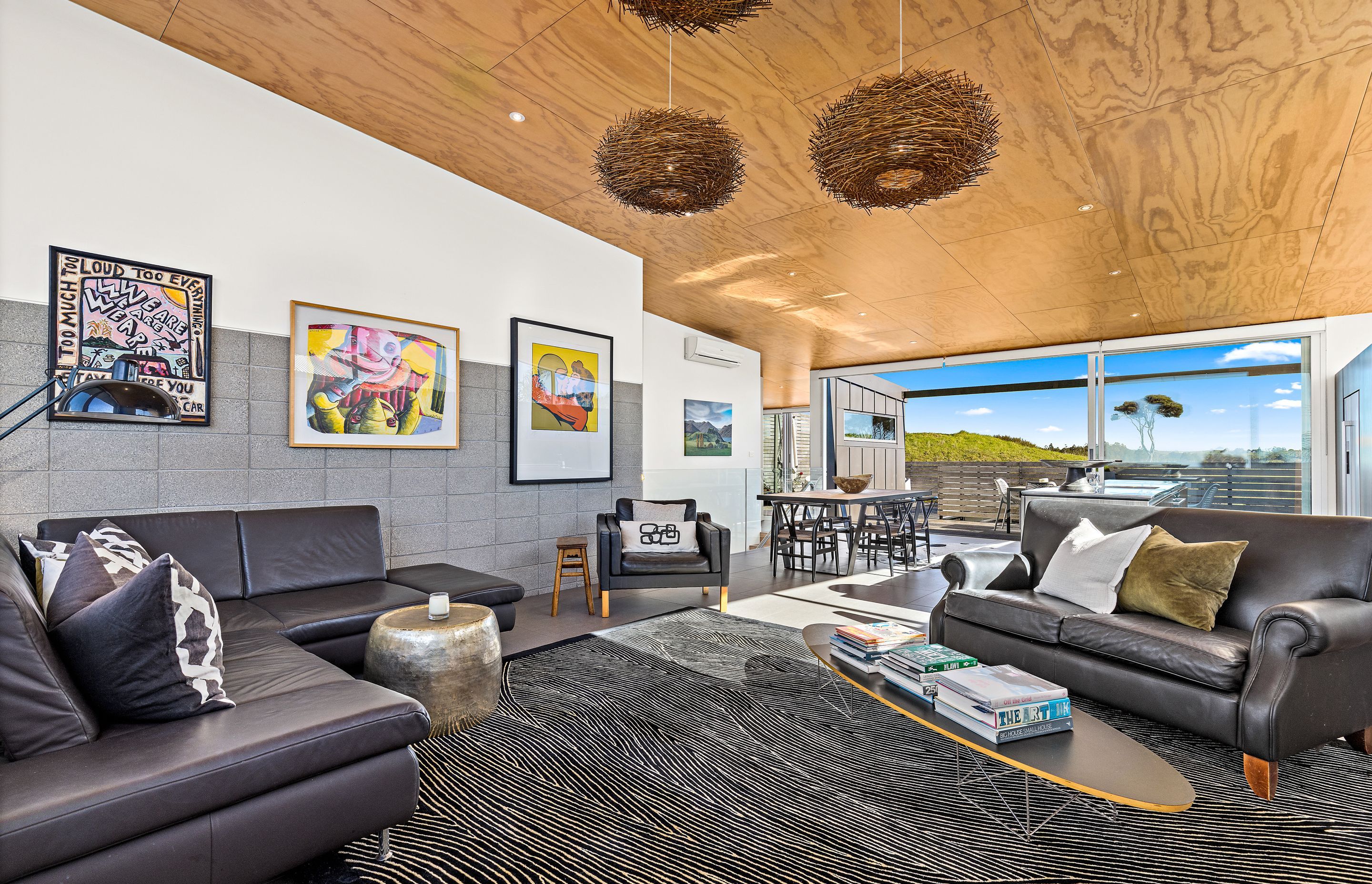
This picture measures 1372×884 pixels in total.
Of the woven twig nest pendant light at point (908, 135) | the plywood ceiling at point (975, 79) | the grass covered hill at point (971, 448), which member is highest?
the plywood ceiling at point (975, 79)

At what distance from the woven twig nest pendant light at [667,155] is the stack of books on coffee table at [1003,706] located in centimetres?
210

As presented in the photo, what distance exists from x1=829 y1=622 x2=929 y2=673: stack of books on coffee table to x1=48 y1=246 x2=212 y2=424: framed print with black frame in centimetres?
328

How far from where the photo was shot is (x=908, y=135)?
222cm

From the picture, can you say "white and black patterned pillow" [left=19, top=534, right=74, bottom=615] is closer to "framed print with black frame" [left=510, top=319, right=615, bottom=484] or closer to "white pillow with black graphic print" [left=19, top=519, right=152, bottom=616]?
"white pillow with black graphic print" [left=19, top=519, right=152, bottom=616]

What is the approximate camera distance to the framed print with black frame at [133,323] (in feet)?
10.1

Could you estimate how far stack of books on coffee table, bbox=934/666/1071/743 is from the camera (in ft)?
5.96

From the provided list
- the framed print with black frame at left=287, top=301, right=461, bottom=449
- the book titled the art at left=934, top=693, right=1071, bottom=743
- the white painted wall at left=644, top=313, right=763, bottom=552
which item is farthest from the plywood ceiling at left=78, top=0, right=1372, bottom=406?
the book titled the art at left=934, top=693, right=1071, bottom=743

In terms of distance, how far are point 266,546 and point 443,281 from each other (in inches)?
85.3

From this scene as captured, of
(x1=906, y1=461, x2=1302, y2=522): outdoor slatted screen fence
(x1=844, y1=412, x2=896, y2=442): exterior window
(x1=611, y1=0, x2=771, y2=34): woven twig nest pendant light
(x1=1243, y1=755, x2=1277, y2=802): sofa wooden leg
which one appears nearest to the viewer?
(x1=611, y1=0, x2=771, y2=34): woven twig nest pendant light

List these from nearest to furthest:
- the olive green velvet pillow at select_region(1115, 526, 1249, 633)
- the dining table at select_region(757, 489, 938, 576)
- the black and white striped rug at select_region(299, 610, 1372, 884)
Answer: the black and white striped rug at select_region(299, 610, 1372, 884), the olive green velvet pillow at select_region(1115, 526, 1249, 633), the dining table at select_region(757, 489, 938, 576)

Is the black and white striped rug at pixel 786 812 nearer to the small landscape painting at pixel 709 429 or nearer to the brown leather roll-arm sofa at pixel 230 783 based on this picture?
the brown leather roll-arm sofa at pixel 230 783

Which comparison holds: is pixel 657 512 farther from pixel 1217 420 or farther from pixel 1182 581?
pixel 1217 420

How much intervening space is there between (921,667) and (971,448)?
10166mm

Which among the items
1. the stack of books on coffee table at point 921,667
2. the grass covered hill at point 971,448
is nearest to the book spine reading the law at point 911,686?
the stack of books on coffee table at point 921,667
